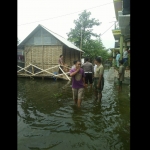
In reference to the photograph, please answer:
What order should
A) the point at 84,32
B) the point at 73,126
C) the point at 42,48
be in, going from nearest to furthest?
the point at 73,126 < the point at 42,48 < the point at 84,32

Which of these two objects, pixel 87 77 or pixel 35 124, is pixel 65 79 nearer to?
pixel 87 77

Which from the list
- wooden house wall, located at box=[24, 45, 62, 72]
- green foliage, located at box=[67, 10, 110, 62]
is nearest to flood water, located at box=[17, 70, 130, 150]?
wooden house wall, located at box=[24, 45, 62, 72]

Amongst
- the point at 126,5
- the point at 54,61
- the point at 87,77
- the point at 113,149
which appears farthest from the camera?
the point at 54,61

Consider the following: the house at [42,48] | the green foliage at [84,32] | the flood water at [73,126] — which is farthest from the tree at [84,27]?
the flood water at [73,126]

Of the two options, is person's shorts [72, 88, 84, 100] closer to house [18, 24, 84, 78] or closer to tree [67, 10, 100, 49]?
house [18, 24, 84, 78]

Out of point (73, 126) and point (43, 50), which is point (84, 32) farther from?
point (73, 126)

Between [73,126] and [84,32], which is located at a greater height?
[84,32]

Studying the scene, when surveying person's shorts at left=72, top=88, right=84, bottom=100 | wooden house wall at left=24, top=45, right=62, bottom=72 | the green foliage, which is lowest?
person's shorts at left=72, top=88, right=84, bottom=100

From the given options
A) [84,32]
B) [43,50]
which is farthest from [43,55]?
[84,32]

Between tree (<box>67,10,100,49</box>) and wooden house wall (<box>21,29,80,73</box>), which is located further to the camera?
tree (<box>67,10,100,49</box>)
